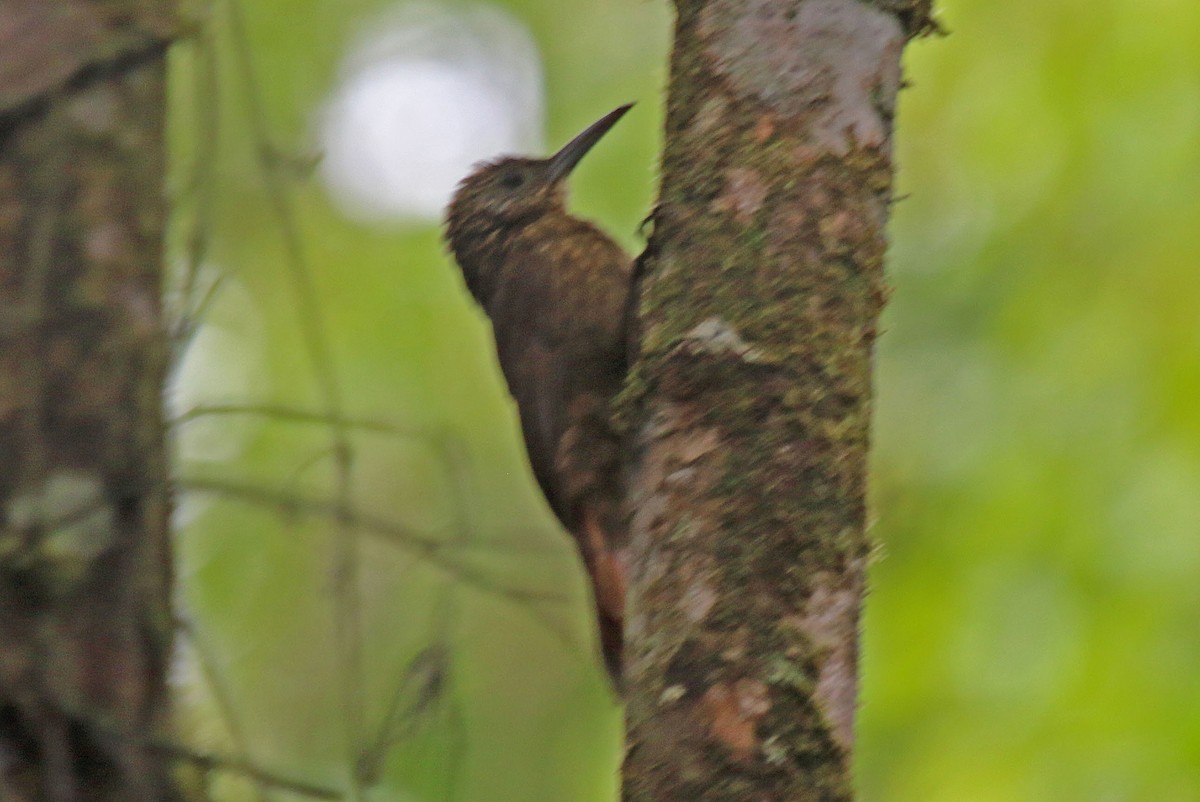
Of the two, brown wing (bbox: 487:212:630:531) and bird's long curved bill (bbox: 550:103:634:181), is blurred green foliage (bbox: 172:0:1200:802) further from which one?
bird's long curved bill (bbox: 550:103:634:181)

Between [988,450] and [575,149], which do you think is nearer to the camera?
[575,149]

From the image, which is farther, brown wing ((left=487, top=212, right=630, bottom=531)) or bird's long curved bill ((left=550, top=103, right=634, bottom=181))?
bird's long curved bill ((left=550, top=103, right=634, bottom=181))

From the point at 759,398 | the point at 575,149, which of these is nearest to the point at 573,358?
the point at 575,149

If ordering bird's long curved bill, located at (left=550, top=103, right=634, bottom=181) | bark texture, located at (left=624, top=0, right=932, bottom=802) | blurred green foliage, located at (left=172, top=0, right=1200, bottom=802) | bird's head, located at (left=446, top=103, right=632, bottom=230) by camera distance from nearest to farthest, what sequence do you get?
bark texture, located at (left=624, top=0, right=932, bottom=802) → blurred green foliage, located at (left=172, top=0, right=1200, bottom=802) → bird's long curved bill, located at (left=550, top=103, right=634, bottom=181) → bird's head, located at (left=446, top=103, right=632, bottom=230)

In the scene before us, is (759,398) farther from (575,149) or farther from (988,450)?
(988,450)

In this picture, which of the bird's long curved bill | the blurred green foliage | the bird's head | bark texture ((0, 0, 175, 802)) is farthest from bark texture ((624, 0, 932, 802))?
the bird's head

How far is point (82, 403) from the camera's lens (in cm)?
220

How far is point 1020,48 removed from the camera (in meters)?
3.91

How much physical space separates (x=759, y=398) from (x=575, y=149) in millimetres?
1624

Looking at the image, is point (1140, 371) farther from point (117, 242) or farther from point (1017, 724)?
point (117, 242)

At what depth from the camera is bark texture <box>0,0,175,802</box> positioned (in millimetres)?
2057

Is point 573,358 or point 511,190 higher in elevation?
point 511,190

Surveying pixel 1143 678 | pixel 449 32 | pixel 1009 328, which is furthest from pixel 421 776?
pixel 449 32

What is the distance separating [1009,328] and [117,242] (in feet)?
7.70
